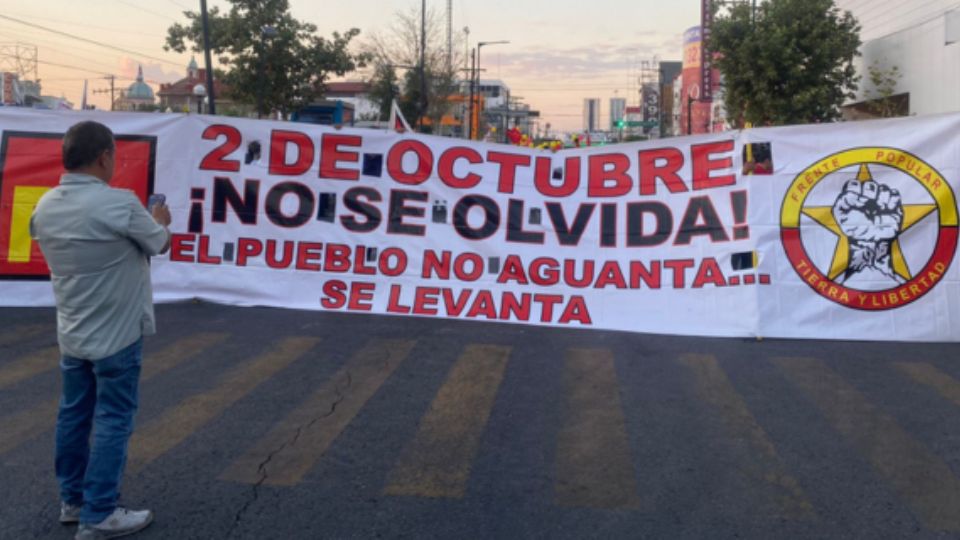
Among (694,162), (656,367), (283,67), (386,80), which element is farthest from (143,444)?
(386,80)

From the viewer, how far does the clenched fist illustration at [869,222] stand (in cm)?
879

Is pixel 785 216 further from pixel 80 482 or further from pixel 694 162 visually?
pixel 80 482

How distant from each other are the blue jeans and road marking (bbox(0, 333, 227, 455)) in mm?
1354

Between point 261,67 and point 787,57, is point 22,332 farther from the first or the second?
point 261,67

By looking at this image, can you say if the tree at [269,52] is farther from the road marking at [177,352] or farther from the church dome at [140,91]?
the church dome at [140,91]

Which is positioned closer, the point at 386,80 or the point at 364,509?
the point at 364,509

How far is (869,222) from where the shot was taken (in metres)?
8.84

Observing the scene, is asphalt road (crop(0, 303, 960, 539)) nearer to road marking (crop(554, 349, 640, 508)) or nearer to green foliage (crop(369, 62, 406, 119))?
road marking (crop(554, 349, 640, 508))

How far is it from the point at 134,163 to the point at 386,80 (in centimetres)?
4108

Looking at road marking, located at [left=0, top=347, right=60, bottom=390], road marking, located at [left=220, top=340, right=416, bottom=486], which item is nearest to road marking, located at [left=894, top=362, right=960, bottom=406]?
road marking, located at [left=220, top=340, right=416, bottom=486]

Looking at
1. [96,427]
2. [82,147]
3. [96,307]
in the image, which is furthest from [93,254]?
[96,427]

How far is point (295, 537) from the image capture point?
4164 millimetres

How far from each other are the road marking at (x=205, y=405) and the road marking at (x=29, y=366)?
4.85ft

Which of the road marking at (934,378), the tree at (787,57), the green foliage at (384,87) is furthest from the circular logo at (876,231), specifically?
the green foliage at (384,87)
